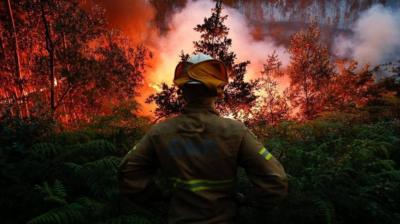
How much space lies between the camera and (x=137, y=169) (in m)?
2.34

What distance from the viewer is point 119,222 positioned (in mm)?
2973

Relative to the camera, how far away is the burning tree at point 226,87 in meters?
16.7

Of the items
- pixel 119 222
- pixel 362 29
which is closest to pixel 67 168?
pixel 119 222

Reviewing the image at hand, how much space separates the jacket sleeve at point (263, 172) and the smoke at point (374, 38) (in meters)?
146

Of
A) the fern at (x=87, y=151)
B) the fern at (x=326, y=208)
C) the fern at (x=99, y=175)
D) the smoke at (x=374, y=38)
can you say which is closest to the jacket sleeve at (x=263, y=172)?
the fern at (x=326, y=208)

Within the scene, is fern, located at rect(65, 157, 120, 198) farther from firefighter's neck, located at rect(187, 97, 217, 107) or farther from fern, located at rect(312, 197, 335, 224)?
fern, located at rect(312, 197, 335, 224)

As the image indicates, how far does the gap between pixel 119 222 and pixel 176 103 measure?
13.7 meters

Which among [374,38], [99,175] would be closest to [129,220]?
[99,175]

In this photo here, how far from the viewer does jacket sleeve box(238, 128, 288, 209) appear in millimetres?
2176

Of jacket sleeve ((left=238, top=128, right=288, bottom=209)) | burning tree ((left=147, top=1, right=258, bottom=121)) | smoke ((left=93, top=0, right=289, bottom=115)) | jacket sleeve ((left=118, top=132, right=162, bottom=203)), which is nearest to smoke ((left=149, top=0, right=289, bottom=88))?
smoke ((left=93, top=0, right=289, bottom=115))

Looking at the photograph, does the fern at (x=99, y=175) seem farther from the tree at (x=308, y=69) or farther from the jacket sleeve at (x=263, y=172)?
the tree at (x=308, y=69)

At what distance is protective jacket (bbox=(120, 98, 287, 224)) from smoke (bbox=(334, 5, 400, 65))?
145708mm

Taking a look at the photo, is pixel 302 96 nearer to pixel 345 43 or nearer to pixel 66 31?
pixel 66 31

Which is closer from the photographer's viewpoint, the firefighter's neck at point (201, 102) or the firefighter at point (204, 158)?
the firefighter at point (204, 158)
